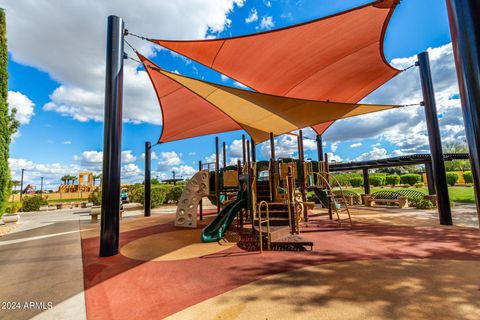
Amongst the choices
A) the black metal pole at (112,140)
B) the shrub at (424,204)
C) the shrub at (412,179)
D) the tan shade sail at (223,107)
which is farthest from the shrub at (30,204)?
the shrub at (412,179)

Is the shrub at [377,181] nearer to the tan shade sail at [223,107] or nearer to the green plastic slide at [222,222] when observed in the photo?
the tan shade sail at [223,107]

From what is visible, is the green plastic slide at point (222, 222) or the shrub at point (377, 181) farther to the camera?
the shrub at point (377, 181)

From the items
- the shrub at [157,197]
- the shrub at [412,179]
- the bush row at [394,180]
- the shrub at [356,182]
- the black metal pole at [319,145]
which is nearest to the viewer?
→ the black metal pole at [319,145]

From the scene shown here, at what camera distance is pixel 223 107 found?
6.73 metres

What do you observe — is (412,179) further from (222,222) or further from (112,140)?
(112,140)

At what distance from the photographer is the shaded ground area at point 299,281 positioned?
2336mm

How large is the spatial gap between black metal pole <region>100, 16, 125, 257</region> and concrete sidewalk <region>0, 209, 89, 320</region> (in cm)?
70

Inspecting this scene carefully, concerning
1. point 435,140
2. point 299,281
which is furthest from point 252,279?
point 435,140

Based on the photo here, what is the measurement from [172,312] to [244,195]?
4.32 meters

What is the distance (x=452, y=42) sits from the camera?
114cm

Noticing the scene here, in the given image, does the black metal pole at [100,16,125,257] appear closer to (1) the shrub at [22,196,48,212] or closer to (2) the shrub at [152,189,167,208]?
(2) the shrub at [152,189,167,208]

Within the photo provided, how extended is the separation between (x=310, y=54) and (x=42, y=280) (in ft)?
24.1

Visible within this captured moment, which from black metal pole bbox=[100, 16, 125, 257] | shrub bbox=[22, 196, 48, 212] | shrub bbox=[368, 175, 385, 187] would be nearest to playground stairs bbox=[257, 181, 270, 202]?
black metal pole bbox=[100, 16, 125, 257]

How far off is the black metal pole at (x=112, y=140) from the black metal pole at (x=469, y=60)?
508 centimetres
